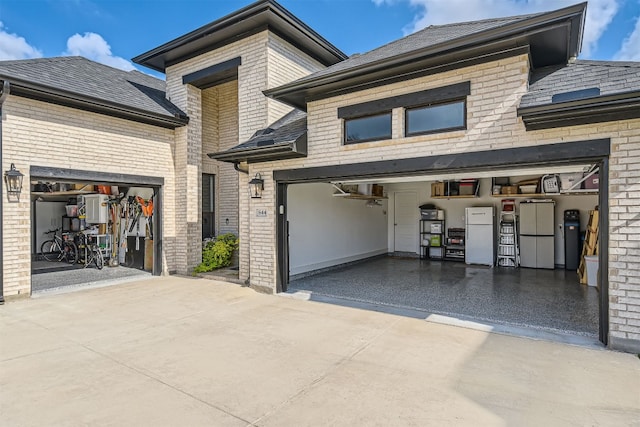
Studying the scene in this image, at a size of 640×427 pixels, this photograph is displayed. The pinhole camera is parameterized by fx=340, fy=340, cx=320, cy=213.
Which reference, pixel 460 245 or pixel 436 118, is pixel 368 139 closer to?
pixel 436 118

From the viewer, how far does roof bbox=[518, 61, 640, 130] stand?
3.82 metres

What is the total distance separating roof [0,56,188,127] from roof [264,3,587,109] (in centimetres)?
360

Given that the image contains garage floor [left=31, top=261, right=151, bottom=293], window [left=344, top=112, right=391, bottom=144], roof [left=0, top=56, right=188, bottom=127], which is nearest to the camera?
window [left=344, top=112, right=391, bottom=144]

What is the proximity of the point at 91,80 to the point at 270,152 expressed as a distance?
512 centimetres

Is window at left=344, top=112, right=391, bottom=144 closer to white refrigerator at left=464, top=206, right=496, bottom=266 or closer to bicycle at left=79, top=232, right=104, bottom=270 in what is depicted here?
white refrigerator at left=464, top=206, right=496, bottom=266

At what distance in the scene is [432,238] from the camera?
11.6 meters

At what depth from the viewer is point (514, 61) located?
4699mm

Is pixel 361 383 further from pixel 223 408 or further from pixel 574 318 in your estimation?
pixel 574 318

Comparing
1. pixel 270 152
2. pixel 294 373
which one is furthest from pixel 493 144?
pixel 294 373

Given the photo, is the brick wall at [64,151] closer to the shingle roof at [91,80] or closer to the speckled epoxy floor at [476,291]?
the shingle roof at [91,80]

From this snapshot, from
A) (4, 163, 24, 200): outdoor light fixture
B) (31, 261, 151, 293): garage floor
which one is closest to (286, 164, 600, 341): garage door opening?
(31, 261, 151, 293): garage floor

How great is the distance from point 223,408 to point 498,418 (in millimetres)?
2229

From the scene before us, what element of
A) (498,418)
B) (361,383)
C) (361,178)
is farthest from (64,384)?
(361,178)

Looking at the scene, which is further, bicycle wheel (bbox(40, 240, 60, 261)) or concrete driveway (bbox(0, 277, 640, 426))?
bicycle wheel (bbox(40, 240, 60, 261))
